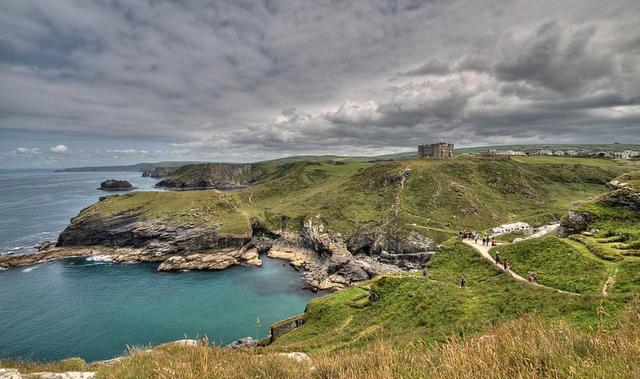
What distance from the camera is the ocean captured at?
49.2 m

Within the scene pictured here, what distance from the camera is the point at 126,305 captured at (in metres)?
61.7

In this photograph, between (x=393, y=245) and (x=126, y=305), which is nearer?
(x=126, y=305)

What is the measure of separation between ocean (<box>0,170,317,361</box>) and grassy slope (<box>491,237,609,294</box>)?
110ft

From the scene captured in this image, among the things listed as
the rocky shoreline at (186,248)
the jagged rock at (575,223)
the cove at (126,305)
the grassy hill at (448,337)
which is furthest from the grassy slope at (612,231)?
the rocky shoreline at (186,248)

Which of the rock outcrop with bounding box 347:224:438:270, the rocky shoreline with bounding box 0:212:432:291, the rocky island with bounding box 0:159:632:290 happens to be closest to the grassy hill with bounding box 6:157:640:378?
the rock outcrop with bounding box 347:224:438:270

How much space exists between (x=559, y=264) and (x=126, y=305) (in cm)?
7159

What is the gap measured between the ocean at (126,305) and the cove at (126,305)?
150 millimetres

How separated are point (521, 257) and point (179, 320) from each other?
181ft

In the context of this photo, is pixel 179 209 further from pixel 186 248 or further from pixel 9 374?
pixel 9 374

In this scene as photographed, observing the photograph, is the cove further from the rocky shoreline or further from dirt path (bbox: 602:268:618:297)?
dirt path (bbox: 602:268:618:297)

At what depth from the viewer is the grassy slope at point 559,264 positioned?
21153mm

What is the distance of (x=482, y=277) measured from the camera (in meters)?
28.5

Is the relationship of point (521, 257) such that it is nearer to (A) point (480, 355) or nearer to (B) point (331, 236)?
(A) point (480, 355)

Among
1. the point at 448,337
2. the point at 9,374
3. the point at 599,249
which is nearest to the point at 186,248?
the point at 9,374
